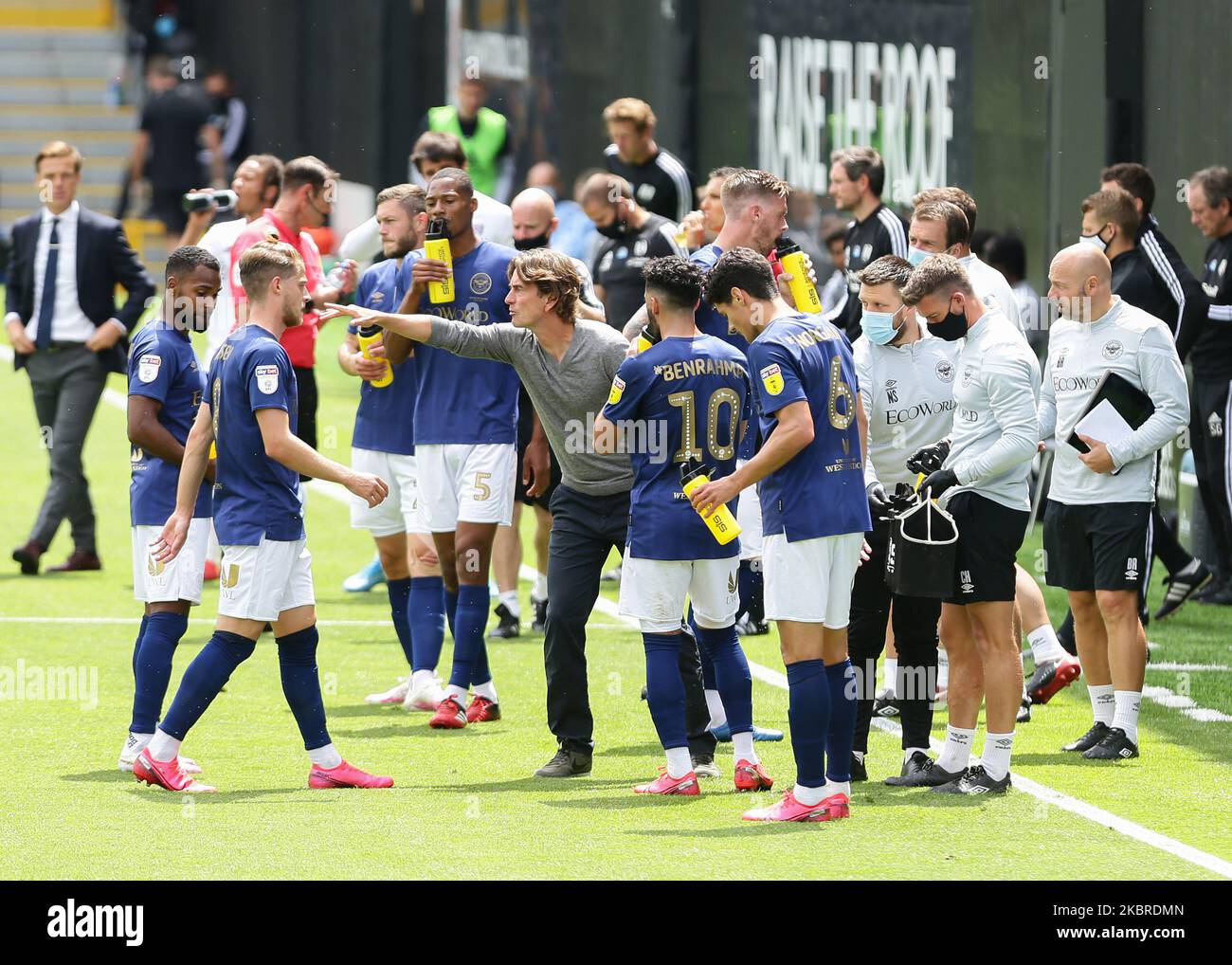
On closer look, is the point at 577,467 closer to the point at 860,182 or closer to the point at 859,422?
the point at 859,422

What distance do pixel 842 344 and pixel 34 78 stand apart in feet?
100

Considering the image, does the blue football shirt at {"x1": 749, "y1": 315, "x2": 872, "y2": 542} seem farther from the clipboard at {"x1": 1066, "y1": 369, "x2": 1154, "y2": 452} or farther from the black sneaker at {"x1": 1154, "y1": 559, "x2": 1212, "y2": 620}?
the black sneaker at {"x1": 1154, "y1": 559, "x2": 1212, "y2": 620}

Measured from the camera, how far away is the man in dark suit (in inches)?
522

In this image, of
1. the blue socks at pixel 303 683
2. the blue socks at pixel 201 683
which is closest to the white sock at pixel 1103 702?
the blue socks at pixel 303 683

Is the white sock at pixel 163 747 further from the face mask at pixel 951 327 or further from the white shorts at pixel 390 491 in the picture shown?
the face mask at pixel 951 327

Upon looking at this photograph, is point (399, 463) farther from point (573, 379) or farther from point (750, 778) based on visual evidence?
point (750, 778)

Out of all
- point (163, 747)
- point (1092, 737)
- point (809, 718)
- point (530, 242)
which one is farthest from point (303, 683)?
point (530, 242)

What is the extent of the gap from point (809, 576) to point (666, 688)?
0.82 metres

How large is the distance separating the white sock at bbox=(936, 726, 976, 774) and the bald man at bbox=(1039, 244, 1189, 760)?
81 centimetres

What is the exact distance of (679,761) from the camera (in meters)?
7.72

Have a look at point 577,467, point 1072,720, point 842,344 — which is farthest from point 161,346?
point 1072,720

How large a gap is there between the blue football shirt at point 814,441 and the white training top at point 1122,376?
1605 millimetres

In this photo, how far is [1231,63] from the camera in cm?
1289

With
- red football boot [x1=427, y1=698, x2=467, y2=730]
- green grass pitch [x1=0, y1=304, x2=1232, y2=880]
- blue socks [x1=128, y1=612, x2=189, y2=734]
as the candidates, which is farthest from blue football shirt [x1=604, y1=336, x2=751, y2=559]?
blue socks [x1=128, y1=612, x2=189, y2=734]
